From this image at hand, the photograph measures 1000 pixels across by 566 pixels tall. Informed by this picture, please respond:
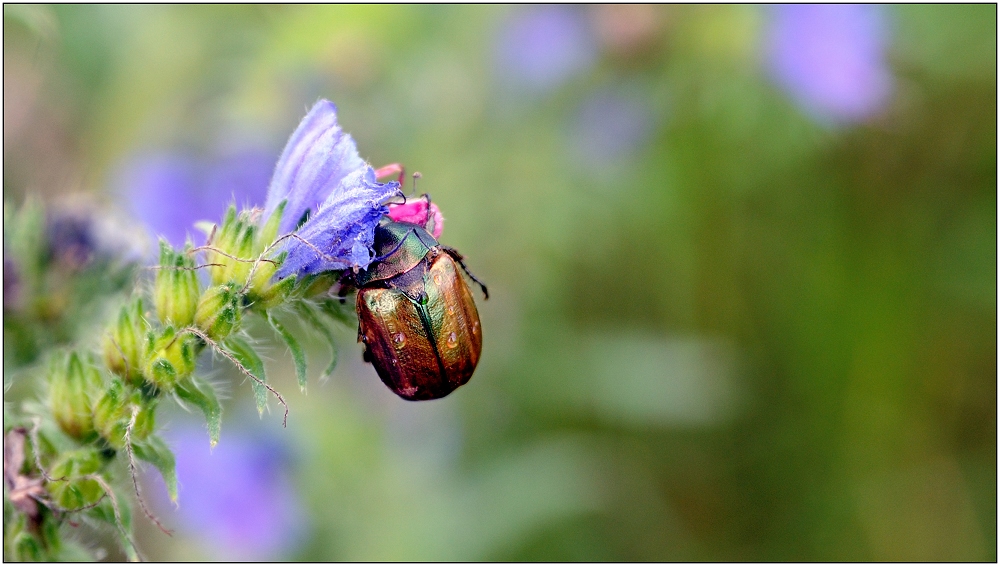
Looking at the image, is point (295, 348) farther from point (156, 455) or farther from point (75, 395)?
point (75, 395)

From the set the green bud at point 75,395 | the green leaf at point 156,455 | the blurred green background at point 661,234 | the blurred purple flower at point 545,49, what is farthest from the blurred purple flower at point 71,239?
the blurred purple flower at point 545,49

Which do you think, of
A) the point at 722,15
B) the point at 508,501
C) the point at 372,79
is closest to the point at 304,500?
the point at 508,501

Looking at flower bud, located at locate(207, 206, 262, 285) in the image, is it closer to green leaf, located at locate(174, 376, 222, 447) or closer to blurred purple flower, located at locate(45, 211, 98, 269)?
green leaf, located at locate(174, 376, 222, 447)

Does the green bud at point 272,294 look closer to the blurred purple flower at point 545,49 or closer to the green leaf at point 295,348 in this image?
the green leaf at point 295,348

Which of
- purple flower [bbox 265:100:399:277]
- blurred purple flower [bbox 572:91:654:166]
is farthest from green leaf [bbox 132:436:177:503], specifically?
blurred purple flower [bbox 572:91:654:166]

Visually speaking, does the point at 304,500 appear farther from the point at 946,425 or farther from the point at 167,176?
the point at 946,425

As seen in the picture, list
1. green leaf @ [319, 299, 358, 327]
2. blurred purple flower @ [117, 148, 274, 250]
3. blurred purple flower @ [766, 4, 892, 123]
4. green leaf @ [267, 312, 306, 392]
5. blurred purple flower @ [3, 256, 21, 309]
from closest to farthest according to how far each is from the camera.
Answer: green leaf @ [267, 312, 306, 392] → green leaf @ [319, 299, 358, 327] → blurred purple flower @ [3, 256, 21, 309] → blurred purple flower @ [117, 148, 274, 250] → blurred purple flower @ [766, 4, 892, 123]
